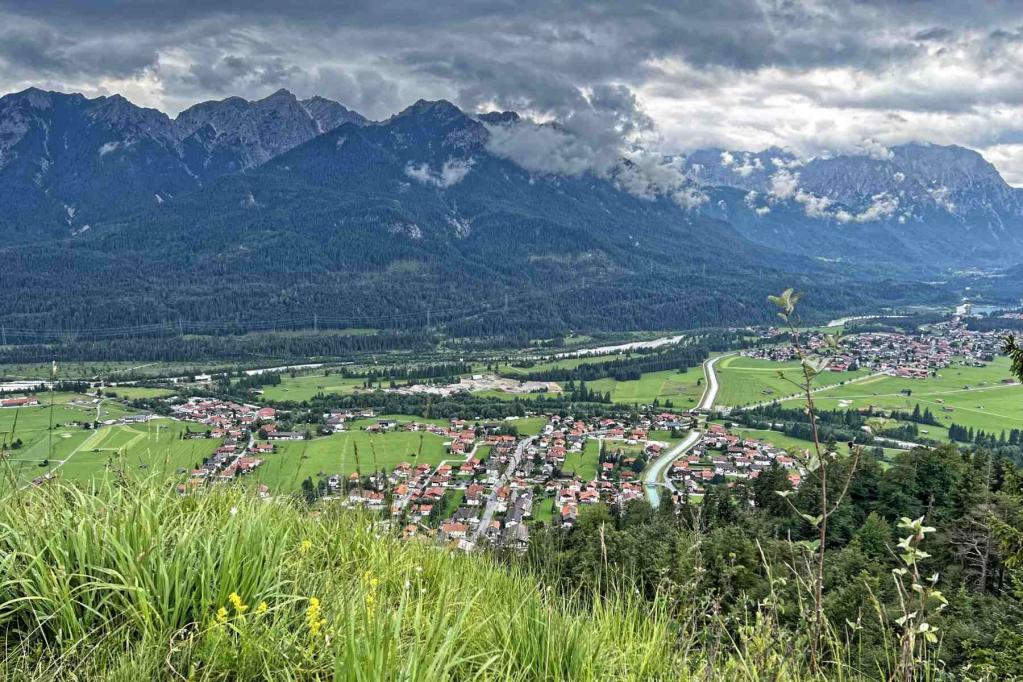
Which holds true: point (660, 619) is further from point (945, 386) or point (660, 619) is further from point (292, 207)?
point (292, 207)

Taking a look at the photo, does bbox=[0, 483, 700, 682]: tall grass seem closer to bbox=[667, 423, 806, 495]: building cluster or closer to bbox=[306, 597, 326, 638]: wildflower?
bbox=[306, 597, 326, 638]: wildflower

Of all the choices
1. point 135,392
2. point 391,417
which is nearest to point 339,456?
point 391,417

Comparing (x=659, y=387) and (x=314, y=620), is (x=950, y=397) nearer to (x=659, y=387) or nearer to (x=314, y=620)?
(x=659, y=387)

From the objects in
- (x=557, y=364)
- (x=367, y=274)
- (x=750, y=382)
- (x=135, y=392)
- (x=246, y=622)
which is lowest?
(x=750, y=382)

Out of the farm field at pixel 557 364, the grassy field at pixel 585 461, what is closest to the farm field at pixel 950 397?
the grassy field at pixel 585 461

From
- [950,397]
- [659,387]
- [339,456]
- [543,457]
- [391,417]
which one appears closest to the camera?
[339,456]

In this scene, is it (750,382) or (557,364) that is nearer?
(750,382)

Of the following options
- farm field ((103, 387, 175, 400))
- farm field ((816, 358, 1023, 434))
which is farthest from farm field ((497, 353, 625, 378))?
farm field ((103, 387, 175, 400))
